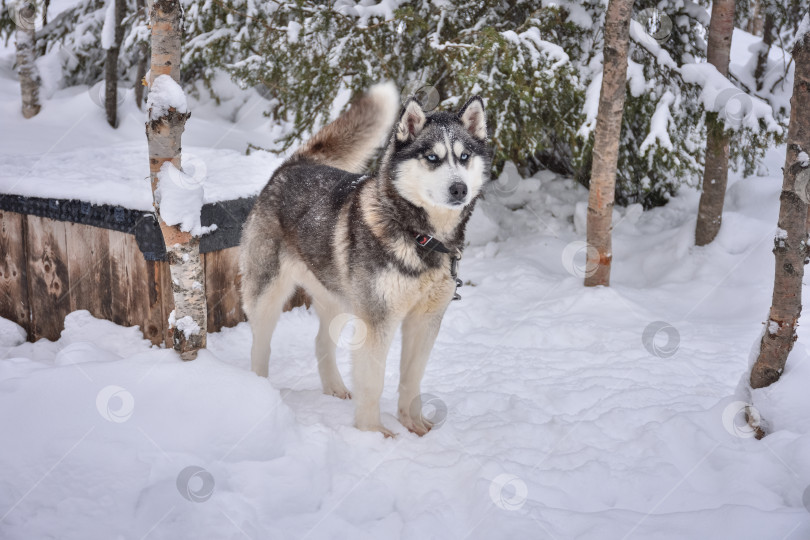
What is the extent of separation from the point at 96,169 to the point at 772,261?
5.51 m

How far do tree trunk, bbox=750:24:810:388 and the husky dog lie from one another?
1.34m

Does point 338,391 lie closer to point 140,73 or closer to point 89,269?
point 89,269

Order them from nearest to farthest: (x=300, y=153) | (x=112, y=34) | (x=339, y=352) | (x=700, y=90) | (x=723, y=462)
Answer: (x=723, y=462) < (x=300, y=153) < (x=339, y=352) < (x=700, y=90) < (x=112, y=34)

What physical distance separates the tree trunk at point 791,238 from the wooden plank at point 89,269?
12.5 feet

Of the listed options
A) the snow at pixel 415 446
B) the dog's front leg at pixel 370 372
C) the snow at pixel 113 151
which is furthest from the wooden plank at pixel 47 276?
the dog's front leg at pixel 370 372

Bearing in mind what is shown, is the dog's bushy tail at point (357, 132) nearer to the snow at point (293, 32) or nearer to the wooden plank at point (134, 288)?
the wooden plank at point (134, 288)

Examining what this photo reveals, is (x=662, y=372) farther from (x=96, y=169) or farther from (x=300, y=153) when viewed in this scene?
(x=96, y=169)

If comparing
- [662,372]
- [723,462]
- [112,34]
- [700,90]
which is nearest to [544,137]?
[700,90]

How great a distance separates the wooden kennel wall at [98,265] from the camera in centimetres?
382

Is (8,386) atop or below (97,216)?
below

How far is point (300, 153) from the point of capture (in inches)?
146

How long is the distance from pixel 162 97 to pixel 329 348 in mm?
1695

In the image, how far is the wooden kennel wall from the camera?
3.82 meters

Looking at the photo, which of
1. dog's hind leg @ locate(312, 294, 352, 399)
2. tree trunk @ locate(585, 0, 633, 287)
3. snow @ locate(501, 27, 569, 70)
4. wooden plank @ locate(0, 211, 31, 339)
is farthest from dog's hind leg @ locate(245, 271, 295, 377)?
snow @ locate(501, 27, 569, 70)
